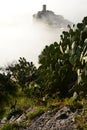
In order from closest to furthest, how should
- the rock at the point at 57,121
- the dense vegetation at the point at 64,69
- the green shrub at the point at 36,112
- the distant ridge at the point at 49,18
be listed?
the rock at the point at 57,121 → the green shrub at the point at 36,112 → the dense vegetation at the point at 64,69 → the distant ridge at the point at 49,18

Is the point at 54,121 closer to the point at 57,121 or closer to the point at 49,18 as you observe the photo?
the point at 57,121

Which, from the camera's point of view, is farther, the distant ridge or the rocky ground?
→ the distant ridge

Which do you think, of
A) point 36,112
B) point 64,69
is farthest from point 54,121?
point 64,69

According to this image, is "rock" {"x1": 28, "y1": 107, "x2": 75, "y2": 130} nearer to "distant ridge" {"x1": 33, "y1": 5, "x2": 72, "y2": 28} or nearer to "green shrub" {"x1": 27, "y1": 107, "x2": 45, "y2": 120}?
"green shrub" {"x1": 27, "y1": 107, "x2": 45, "y2": 120}

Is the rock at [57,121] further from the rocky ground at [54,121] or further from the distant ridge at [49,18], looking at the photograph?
the distant ridge at [49,18]

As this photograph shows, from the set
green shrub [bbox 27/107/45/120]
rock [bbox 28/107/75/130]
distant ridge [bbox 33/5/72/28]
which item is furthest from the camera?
distant ridge [bbox 33/5/72/28]

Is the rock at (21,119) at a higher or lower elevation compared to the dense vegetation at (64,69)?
lower

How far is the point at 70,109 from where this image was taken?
40.0 feet

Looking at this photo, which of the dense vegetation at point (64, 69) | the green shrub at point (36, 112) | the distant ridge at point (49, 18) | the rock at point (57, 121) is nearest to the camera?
the rock at point (57, 121)

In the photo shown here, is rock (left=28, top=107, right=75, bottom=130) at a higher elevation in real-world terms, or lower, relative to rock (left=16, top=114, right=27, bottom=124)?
lower

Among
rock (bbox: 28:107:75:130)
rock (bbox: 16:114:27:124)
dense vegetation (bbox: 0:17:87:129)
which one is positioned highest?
dense vegetation (bbox: 0:17:87:129)

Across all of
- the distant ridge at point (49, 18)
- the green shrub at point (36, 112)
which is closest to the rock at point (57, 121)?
the green shrub at point (36, 112)

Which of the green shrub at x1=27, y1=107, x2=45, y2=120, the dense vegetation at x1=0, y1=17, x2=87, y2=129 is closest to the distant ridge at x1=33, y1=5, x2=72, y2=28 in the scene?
the dense vegetation at x1=0, y1=17, x2=87, y2=129

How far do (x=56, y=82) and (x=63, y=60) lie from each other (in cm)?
105
